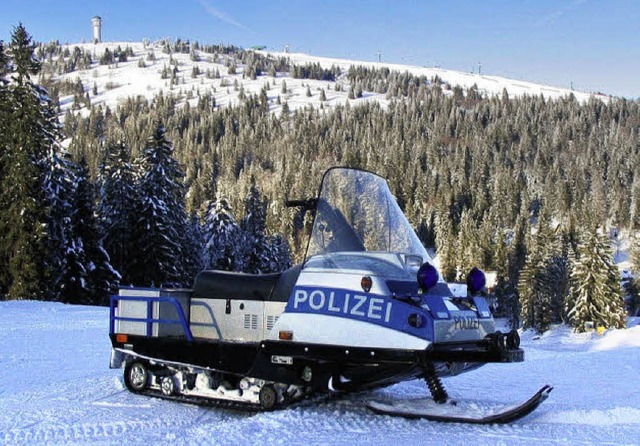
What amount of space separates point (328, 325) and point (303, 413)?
1.10 m

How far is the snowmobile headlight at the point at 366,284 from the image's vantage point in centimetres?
721

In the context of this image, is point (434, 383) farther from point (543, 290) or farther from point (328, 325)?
point (543, 290)

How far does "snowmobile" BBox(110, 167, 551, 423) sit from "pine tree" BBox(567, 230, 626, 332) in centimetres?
4097

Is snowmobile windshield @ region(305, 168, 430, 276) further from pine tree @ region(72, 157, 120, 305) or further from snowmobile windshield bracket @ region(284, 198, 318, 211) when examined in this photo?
pine tree @ region(72, 157, 120, 305)

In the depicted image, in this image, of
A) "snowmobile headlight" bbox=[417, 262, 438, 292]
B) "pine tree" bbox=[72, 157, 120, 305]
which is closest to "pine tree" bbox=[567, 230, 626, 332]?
"pine tree" bbox=[72, 157, 120, 305]

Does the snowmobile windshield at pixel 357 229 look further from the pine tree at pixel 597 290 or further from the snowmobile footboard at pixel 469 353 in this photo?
the pine tree at pixel 597 290

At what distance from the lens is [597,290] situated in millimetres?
45500

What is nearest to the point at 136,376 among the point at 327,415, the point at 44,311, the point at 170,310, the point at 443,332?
the point at 170,310

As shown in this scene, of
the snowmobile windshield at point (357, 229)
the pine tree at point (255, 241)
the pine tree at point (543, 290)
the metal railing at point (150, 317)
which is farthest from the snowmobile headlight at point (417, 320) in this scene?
the pine tree at point (543, 290)

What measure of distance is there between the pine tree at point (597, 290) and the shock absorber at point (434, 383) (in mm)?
41270

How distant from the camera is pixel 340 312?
734 cm

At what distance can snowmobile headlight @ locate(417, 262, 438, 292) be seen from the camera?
283 inches

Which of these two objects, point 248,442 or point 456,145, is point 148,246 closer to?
point 248,442

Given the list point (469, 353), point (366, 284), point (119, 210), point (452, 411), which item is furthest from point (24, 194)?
point (469, 353)
